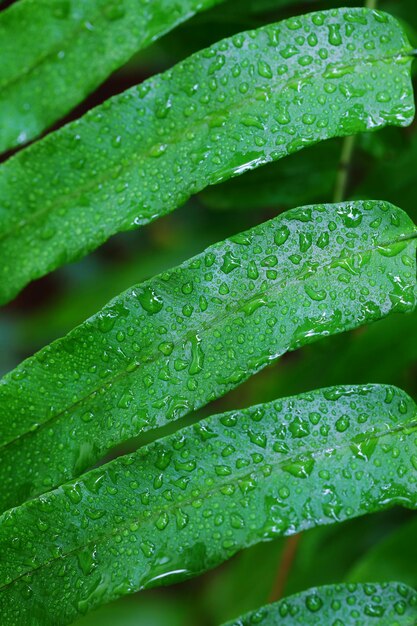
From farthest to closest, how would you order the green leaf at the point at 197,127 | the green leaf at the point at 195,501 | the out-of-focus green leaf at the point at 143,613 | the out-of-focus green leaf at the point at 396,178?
the out-of-focus green leaf at the point at 143,613, the out-of-focus green leaf at the point at 396,178, the green leaf at the point at 197,127, the green leaf at the point at 195,501

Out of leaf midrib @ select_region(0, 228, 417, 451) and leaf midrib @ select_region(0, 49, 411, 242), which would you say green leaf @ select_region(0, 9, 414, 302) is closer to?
leaf midrib @ select_region(0, 49, 411, 242)

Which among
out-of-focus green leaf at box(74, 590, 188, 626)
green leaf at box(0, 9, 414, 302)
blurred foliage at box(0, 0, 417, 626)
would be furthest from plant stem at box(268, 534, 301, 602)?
out-of-focus green leaf at box(74, 590, 188, 626)

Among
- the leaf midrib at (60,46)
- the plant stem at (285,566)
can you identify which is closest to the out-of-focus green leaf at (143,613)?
the plant stem at (285,566)

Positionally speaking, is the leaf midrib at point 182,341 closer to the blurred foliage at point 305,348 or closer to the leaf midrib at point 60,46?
the blurred foliage at point 305,348

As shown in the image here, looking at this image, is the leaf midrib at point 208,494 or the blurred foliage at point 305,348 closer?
the leaf midrib at point 208,494

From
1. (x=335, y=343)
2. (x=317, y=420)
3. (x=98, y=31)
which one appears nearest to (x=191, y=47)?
(x=98, y=31)

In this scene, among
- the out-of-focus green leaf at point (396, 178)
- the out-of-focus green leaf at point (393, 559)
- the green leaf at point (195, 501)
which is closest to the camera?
the green leaf at point (195, 501)

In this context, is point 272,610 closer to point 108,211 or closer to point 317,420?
point 317,420
